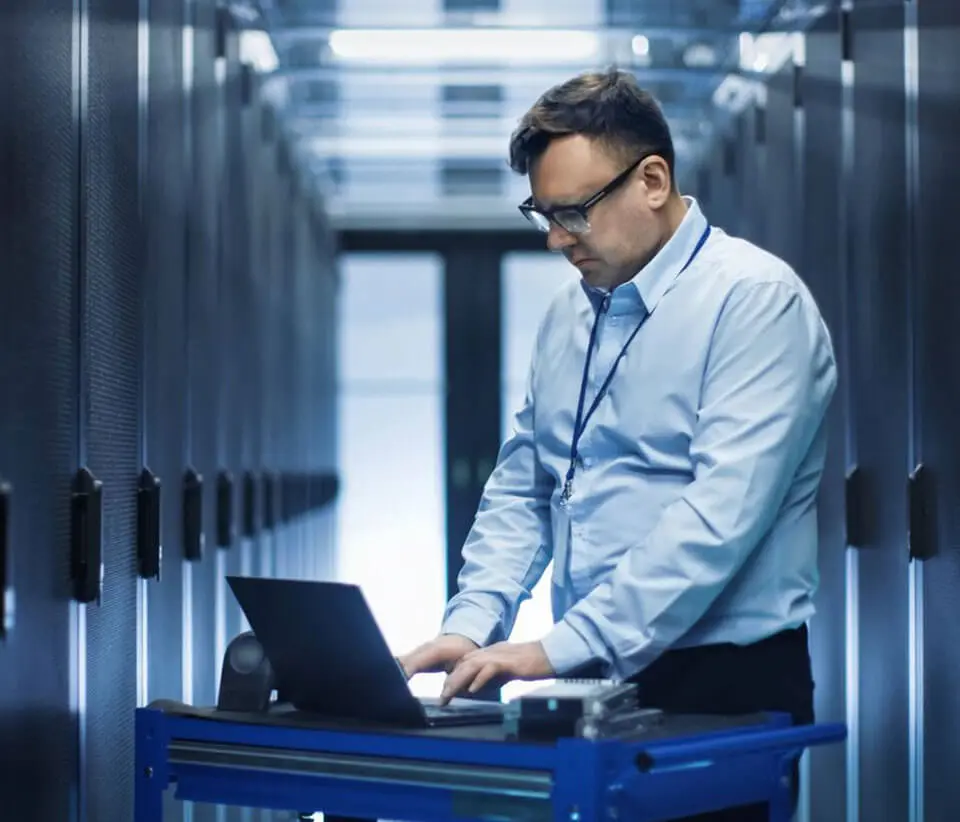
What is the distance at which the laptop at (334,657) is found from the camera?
2055 millimetres

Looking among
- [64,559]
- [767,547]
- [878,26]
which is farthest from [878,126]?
[64,559]

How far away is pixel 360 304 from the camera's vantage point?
1316 centimetres

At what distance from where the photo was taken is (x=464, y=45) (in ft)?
22.0

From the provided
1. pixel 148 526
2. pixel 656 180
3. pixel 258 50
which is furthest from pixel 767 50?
pixel 656 180

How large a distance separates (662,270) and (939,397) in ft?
3.66

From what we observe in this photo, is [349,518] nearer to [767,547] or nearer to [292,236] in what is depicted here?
[292,236]

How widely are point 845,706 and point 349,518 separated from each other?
902 centimetres

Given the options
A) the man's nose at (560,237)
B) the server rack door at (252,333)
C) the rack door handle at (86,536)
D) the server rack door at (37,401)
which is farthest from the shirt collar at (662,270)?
the server rack door at (252,333)

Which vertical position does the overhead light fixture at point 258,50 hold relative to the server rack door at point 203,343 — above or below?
above

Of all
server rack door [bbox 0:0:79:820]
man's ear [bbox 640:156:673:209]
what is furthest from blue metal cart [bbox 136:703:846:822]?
man's ear [bbox 640:156:673:209]

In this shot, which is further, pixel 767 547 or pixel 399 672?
pixel 767 547

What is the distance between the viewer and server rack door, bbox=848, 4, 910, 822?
148 inches

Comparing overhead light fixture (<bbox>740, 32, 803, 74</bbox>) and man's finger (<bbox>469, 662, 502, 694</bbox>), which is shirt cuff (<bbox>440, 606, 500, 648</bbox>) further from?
overhead light fixture (<bbox>740, 32, 803, 74</bbox>)

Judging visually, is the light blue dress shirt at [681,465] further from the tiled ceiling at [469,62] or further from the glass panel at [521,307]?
the glass panel at [521,307]
